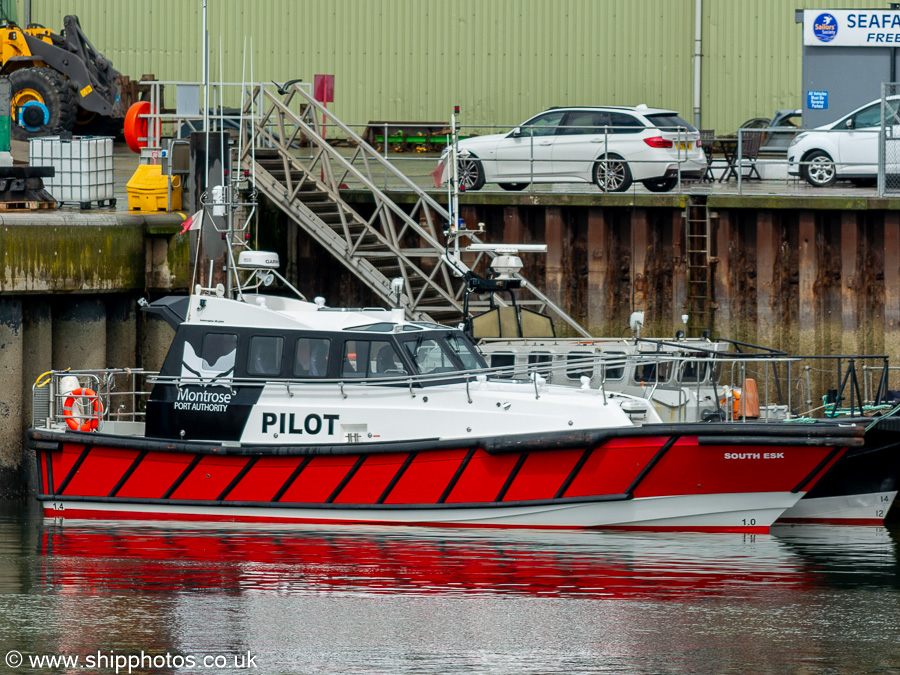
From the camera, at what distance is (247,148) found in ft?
60.4

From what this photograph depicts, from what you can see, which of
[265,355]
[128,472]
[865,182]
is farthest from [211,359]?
[865,182]

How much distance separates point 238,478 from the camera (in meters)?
14.4

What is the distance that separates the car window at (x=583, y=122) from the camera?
21.0 metres

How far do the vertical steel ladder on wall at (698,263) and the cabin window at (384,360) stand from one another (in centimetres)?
A: 551

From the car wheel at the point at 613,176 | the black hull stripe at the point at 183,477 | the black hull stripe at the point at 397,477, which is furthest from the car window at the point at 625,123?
the black hull stripe at the point at 183,477

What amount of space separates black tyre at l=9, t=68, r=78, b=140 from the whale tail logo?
1160 cm

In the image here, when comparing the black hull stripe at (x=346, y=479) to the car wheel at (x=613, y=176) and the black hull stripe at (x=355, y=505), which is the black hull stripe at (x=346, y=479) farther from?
the car wheel at (x=613, y=176)

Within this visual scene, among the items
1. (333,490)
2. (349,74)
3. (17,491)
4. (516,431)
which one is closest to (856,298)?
(516,431)

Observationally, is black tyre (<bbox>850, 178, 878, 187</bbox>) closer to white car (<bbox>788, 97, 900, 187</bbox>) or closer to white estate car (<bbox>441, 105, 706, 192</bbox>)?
white car (<bbox>788, 97, 900, 187</bbox>)

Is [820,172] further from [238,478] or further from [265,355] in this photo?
[238,478]

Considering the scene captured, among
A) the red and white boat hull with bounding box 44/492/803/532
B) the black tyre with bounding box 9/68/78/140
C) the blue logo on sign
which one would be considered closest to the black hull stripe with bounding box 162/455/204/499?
the red and white boat hull with bounding box 44/492/803/532

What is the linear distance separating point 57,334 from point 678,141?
8649 mm

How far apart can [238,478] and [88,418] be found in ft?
5.60

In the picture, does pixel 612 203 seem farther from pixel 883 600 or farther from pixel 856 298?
pixel 883 600
